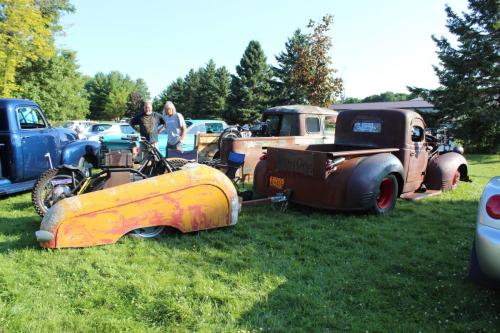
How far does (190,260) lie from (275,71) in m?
39.1

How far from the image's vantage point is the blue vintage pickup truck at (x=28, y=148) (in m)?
6.82

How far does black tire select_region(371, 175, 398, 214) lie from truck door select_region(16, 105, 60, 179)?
5845 mm

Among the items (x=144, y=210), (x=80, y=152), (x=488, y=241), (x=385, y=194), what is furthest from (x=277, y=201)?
(x=80, y=152)

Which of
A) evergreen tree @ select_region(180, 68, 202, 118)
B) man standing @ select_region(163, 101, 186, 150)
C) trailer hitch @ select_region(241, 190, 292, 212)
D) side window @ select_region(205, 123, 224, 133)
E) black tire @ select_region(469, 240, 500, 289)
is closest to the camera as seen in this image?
black tire @ select_region(469, 240, 500, 289)

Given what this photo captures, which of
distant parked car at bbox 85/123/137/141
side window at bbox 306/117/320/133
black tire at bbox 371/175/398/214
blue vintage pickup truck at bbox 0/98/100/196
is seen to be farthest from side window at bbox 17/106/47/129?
distant parked car at bbox 85/123/137/141

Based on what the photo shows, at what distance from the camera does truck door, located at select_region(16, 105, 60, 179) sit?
7.04m

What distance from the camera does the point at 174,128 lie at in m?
7.88

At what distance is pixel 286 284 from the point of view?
3.61 meters

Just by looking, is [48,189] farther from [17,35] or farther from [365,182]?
[17,35]

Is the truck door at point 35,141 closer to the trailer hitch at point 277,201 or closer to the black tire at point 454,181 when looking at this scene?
the trailer hitch at point 277,201

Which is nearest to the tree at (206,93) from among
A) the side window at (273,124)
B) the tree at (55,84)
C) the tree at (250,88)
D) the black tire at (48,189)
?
the tree at (250,88)

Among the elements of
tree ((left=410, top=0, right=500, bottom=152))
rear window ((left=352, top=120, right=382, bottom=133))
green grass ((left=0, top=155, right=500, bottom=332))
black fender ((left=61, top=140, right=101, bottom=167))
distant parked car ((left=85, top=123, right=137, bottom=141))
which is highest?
tree ((left=410, top=0, right=500, bottom=152))

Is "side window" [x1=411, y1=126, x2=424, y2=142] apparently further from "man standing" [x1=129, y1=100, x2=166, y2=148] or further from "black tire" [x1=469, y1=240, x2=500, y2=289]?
"man standing" [x1=129, y1=100, x2=166, y2=148]

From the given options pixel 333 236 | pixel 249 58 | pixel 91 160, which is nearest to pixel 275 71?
pixel 249 58
